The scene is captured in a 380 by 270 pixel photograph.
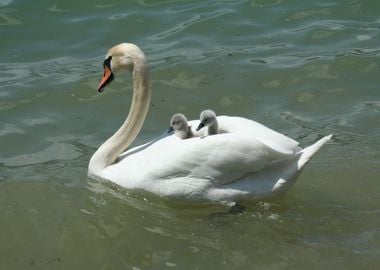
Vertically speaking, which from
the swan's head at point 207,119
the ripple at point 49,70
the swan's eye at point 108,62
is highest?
the swan's eye at point 108,62

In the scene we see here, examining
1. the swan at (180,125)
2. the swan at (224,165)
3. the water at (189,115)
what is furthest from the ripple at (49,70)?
the swan at (224,165)

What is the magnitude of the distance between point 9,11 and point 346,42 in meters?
4.84

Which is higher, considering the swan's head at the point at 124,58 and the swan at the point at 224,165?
the swan's head at the point at 124,58

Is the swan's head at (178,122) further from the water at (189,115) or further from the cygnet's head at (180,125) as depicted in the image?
the water at (189,115)

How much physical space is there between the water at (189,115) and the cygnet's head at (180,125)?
60 centimetres

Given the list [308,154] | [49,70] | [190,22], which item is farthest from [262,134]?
[190,22]

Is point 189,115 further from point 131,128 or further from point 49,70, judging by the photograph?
point 49,70

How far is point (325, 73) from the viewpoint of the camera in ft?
30.4

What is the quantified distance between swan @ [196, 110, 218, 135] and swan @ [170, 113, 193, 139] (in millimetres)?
188

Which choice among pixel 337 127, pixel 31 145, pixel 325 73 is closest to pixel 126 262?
pixel 31 145

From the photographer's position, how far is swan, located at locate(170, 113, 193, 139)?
668 centimetres

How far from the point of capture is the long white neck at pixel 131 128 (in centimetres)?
713

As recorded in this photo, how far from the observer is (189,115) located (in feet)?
27.9

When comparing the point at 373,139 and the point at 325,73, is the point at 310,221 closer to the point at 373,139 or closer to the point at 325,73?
the point at 373,139
